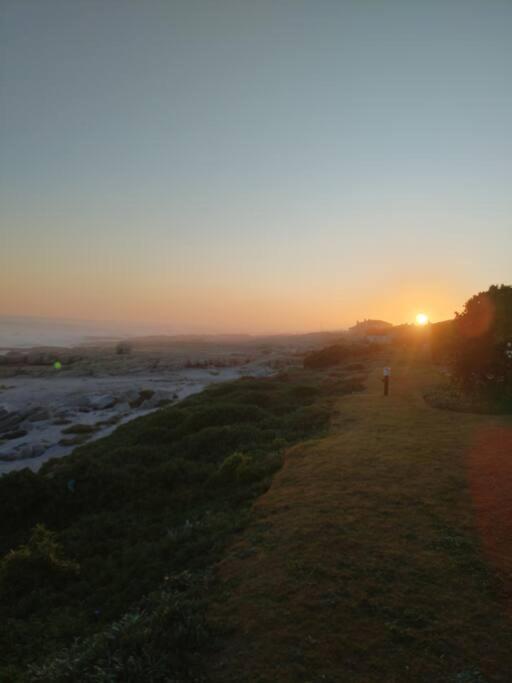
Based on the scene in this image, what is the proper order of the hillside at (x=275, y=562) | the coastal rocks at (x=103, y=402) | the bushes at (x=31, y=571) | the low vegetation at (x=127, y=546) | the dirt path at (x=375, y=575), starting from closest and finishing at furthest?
the dirt path at (x=375, y=575) < the hillside at (x=275, y=562) < the low vegetation at (x=127, y=546) < the bushes at (x=31, y=571) < the coastal rocks at (x=103, y=402)

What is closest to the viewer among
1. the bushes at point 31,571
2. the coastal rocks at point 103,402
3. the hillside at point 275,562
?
the hillside at point 275,562

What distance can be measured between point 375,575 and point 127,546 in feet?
24.4

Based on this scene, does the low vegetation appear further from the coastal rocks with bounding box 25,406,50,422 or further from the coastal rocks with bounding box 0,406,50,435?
the coastal rocks with bounding box 25,406,50,422

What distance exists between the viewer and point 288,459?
52.7ft

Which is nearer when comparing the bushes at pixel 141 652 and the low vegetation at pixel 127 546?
the bushes at pixel 141 652

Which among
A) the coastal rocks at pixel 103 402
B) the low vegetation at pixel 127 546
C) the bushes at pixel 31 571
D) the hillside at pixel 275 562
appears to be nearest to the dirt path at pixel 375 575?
the hillside at pixel 275 562

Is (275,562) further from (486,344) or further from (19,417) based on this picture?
(19,417)

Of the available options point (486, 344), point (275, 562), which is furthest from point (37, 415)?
point (486, 344)

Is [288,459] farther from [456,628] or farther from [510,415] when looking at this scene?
[510,415]

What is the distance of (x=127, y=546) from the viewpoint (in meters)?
11.8

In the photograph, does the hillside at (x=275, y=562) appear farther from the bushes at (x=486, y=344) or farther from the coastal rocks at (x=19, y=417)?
the coastal rocks at (x=19, y=417)

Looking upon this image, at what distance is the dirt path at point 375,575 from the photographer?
222 inches

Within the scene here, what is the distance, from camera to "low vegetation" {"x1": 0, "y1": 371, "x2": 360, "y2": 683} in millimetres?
6352

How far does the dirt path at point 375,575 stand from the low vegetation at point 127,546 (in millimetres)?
823
